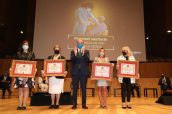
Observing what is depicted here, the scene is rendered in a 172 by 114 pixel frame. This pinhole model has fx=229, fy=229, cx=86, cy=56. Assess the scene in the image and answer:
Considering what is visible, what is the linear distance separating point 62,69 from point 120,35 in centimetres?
735

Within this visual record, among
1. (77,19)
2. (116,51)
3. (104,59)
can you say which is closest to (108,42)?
(116,51)

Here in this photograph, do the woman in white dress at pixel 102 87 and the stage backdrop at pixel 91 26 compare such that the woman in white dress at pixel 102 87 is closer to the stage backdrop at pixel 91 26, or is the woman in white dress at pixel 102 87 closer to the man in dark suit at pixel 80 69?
the man in dark suit at pixel 80 69

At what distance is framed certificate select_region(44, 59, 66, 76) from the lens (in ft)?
15.7

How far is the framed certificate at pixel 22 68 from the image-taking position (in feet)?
15.2

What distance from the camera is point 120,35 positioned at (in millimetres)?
11688

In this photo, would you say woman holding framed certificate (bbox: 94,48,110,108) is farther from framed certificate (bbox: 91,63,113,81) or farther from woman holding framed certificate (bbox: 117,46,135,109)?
woman holding framed certificate (bbox: 117,46,135,109)

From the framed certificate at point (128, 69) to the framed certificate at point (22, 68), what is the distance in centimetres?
182

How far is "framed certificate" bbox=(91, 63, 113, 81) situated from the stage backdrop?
627 centimetres

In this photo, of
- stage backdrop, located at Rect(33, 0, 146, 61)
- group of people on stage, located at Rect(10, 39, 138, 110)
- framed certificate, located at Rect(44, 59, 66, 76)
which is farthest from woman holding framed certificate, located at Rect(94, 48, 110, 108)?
stage backdrop, located at Rect(33, 0, 146, 61)

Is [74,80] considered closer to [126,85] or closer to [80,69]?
[80,69]

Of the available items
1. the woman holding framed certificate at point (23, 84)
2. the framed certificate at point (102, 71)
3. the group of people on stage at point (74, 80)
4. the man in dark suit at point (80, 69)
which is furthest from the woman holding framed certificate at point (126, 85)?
the woman holding framed certificate at point (23, 84)

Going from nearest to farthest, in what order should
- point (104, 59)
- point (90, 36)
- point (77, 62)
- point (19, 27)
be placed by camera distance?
1. point (77, 62)
2. point (104, 59)
3. point (90, 36)
4. point (19, 27)

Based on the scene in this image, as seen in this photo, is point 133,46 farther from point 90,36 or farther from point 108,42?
point 90,36

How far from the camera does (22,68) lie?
15.3 ft
